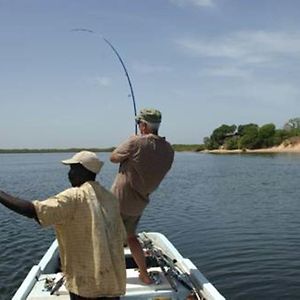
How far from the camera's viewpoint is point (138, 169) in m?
5.84

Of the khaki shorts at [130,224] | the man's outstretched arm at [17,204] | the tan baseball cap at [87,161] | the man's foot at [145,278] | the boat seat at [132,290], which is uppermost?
the tan baseball cap at [87,161]

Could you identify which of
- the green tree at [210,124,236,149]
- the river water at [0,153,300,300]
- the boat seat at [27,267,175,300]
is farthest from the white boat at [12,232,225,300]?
the green tree at [210,124,236,149]

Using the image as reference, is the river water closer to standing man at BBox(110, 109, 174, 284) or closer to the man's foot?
the man's foot

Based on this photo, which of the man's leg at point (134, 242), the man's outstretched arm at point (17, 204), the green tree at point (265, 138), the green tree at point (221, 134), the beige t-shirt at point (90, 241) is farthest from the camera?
the green tree at point (221, 134)

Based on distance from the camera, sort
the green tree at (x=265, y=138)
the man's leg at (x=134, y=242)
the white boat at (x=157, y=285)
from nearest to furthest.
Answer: the white boat at (x=157, y=285)
the man's leg at (x=134, y=242)
the green tree at (x=265, y=138)

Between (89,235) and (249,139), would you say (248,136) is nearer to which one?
(249,139)

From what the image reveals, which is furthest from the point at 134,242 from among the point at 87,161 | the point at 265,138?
the point at 265,138

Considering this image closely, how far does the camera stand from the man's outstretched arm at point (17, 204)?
3.81 meters

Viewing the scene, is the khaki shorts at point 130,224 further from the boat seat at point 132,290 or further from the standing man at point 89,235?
the standing man at point 89,235

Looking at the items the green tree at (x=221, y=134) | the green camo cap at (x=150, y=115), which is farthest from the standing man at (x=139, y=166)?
the green tree at (x=221, y=134)

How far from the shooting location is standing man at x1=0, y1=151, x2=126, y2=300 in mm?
4098

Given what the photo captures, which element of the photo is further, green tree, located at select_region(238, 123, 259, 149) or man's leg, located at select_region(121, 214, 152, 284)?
green tree, located at select_region(238, 123, 259, 149)

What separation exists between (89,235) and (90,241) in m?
0.05

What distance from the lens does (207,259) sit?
1123 centimetres
